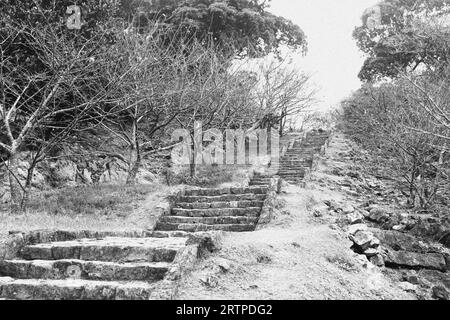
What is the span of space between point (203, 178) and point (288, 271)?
9.73m

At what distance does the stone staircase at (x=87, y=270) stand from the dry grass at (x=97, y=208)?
89.2 inches

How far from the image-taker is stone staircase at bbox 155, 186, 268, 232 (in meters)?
9.16

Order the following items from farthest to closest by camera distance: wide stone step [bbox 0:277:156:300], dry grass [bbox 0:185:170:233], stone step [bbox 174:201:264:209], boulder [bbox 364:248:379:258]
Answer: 1. stone step [bbox 174:201:264:209]
2. dry grass [bbox 0:185:170:233]
3. boulder [bbox 364:248:379:258]
4. wide stone step [bbox 0:277:156:300]

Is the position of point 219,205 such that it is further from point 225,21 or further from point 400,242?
point 225,21

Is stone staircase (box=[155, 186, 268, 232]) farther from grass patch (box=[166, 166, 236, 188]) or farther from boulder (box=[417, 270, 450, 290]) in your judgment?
boulder (box=[417, 270, 450, 290])

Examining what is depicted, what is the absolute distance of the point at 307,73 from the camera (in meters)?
20.6

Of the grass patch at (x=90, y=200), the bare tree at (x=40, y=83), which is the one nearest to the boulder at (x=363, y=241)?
the grass patch at (x=90, y=200)

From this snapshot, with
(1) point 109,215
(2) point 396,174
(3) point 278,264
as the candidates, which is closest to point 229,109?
(2) point 396,174

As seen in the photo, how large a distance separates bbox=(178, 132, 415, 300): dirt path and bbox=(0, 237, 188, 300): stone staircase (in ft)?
1.75

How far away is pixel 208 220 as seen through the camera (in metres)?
9.56

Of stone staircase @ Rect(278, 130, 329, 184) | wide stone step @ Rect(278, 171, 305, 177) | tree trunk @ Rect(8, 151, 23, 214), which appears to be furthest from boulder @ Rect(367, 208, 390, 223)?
tree trunk @ Rect(8, 151, 23, 214)
